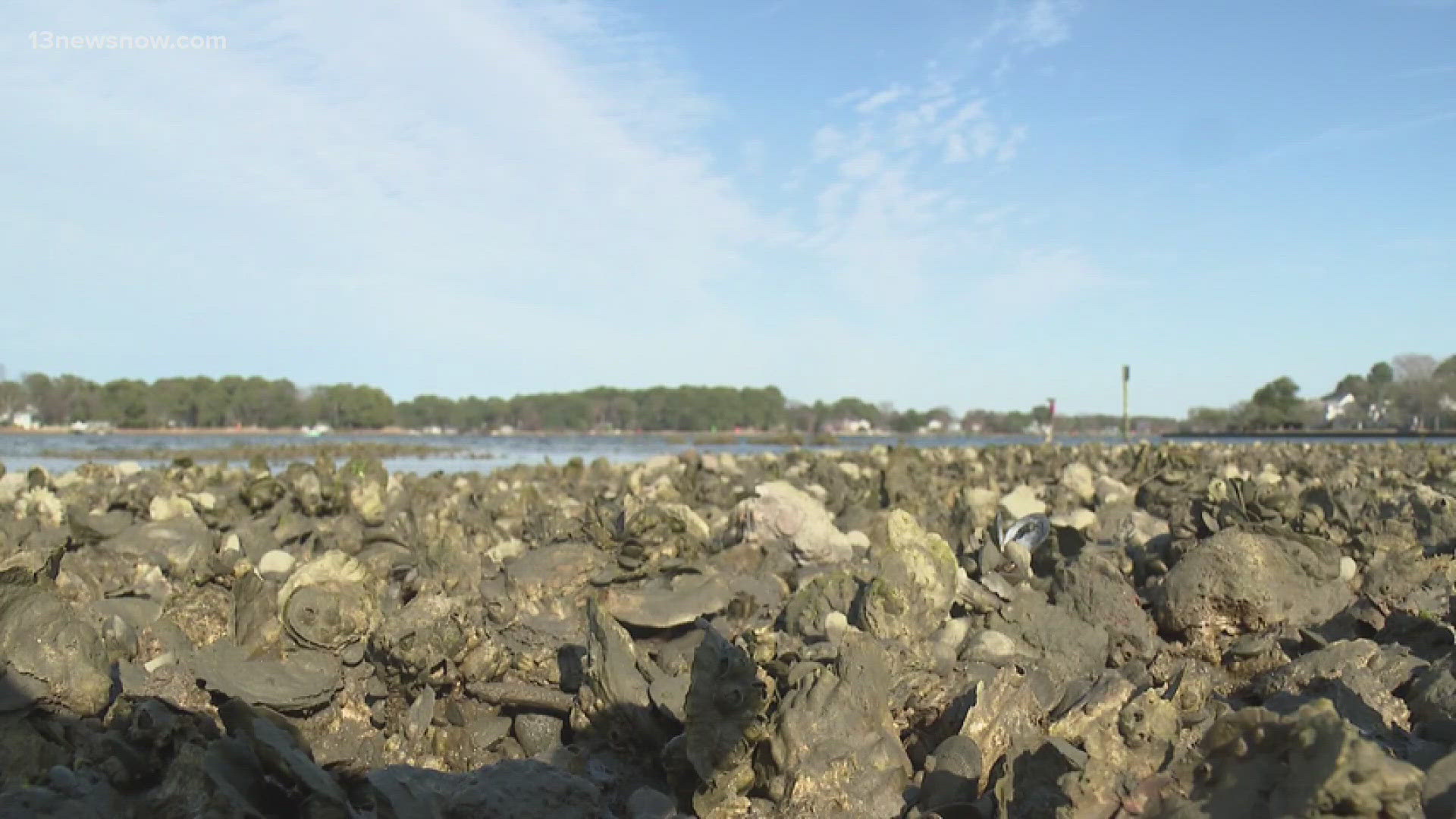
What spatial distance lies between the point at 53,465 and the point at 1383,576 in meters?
29.9

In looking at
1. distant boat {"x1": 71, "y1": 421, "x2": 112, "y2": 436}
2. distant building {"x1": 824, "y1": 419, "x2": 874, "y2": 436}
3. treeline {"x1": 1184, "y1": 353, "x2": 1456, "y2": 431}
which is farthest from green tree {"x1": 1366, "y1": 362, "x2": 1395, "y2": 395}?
distant boat {"x1": 71, "y1": 421, "x2": 112, "y2": 436}

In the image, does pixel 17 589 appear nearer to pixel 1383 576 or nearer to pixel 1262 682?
pixel 1262 682

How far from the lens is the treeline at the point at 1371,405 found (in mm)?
58344

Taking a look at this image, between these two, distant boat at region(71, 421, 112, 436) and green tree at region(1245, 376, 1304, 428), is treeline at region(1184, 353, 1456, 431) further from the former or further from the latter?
distant boat at region(71, 421, 112, 436)

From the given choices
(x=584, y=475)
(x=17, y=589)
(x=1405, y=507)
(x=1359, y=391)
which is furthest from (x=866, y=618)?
(x=1359, y=391)

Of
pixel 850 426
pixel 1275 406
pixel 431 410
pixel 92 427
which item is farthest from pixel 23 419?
pixel 1275 406

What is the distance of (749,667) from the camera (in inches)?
127

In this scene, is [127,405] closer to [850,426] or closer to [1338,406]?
[850,426]

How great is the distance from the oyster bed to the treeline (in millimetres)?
61024

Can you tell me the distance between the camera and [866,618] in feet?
14.2

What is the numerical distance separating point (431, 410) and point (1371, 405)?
9990 cm

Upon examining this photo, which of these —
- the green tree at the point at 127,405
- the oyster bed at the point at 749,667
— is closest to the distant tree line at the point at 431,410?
the green tree at the point at 127,405

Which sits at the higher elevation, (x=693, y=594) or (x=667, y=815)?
(x=693, y=594)

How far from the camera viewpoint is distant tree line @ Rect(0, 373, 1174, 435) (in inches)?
3784
